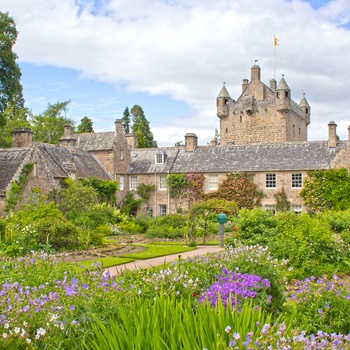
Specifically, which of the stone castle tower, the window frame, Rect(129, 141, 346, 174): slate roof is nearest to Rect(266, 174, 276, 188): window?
Rect(129, 141, 346, 174): slate roof

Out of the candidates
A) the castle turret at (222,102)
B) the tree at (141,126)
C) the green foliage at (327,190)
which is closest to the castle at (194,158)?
the green foliage at (327,190)

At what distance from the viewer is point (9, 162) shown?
30969 mm

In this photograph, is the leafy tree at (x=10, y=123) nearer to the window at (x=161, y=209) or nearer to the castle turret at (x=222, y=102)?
the window at (x=161, y=209)

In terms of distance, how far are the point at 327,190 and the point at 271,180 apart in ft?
13.8

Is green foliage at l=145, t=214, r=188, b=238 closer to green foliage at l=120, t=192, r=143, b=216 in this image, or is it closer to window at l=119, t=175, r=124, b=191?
green foliage at l=120, t=192, r=143, b=216

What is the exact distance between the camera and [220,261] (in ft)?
30.0

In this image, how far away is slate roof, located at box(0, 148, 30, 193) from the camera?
2970cm

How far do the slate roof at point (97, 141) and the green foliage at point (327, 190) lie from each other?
16.0 m

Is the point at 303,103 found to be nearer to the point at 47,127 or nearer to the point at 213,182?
the point at 213,182

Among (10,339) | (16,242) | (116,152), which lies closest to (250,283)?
(10,339)

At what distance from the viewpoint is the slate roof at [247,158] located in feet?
122

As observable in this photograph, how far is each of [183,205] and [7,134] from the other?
27.8 meters

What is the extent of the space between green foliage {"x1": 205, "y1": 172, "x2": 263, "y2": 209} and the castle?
501 millimetres

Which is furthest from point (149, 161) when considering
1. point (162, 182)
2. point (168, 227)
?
point (168, 227)
